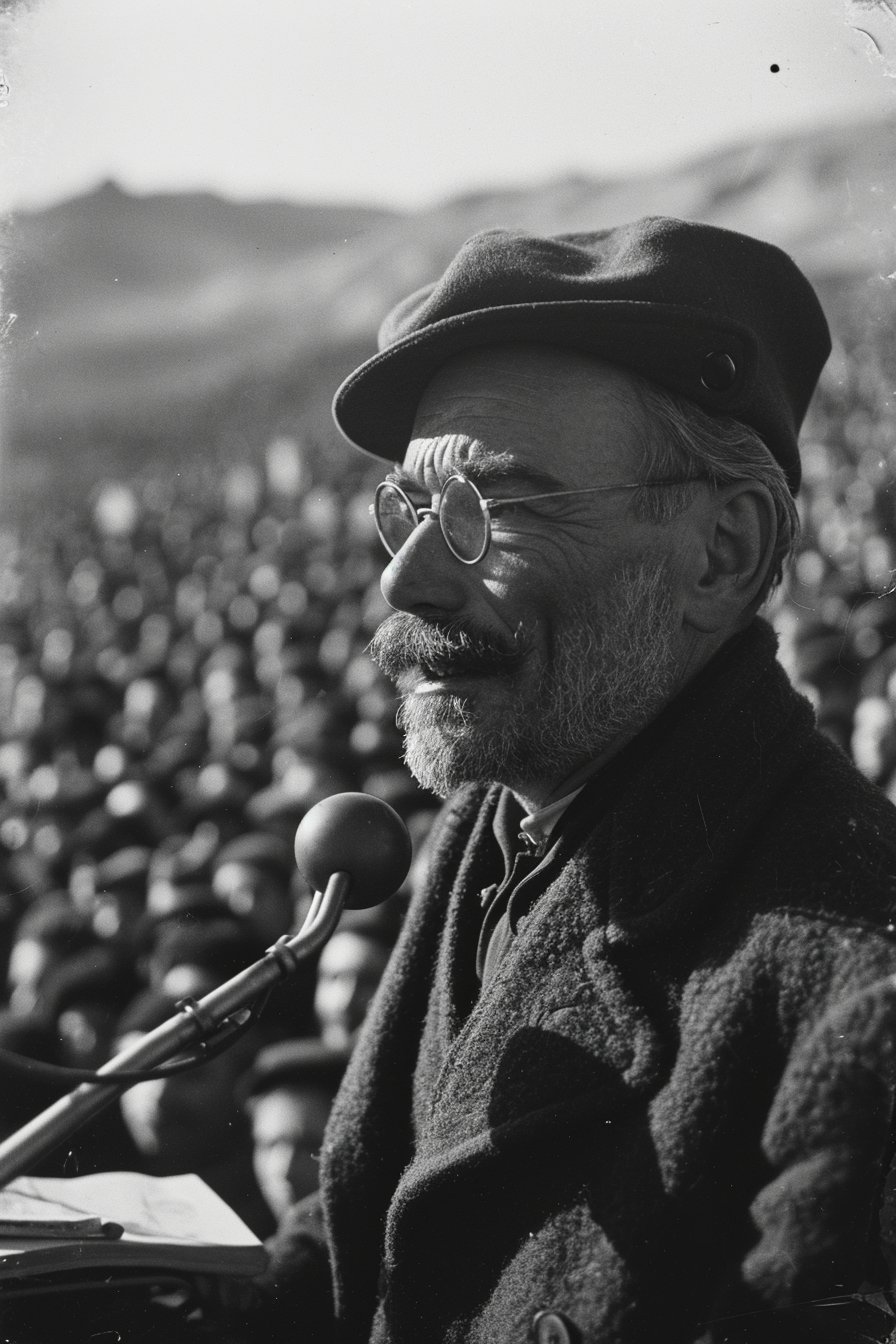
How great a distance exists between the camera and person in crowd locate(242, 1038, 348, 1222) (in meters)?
3.32

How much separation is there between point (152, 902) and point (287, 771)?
75 centimetres

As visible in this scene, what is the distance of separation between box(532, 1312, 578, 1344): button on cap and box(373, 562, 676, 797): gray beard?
23.2 inches

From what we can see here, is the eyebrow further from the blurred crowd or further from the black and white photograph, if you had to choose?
the blurred crowd

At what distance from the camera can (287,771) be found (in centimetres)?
515

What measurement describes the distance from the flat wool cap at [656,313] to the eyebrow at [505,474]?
152mm

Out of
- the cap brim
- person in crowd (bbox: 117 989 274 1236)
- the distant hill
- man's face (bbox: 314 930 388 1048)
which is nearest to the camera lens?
the cap brim

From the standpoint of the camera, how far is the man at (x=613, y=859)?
1.16m

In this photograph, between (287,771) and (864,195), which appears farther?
(287,771)

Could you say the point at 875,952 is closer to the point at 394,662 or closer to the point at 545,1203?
the point at 545,1203

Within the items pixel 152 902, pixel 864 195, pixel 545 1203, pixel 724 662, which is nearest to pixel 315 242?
pixel 152 902

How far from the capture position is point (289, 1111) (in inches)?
135

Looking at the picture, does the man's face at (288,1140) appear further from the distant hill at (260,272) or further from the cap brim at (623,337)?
the cap brim at (623,337)

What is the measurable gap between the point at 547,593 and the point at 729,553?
0.24 meters

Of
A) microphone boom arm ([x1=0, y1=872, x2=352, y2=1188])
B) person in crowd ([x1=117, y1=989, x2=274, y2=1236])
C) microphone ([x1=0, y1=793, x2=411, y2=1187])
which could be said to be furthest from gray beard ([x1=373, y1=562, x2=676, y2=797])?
person in crowd ([x1=117, y1=989, x2=274, y2=1236])
